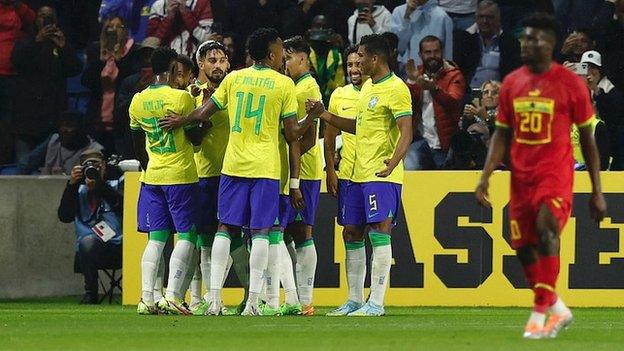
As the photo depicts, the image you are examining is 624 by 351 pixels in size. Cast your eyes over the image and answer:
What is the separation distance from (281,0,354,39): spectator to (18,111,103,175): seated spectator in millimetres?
2871

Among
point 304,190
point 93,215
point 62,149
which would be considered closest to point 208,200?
point 304,190

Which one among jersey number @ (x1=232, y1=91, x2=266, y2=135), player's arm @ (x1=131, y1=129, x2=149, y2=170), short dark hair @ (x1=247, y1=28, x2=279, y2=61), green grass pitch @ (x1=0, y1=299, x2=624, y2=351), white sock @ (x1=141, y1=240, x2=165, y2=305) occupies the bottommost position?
green grass pitch @ (x1=0, y1=299, x2=624, y2=351)

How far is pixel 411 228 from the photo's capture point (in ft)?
56.9

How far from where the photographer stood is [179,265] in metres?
14.5

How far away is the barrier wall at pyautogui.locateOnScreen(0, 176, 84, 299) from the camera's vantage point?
19.4 metres

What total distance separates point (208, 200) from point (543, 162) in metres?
4.95

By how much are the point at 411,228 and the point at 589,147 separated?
684 centimetres

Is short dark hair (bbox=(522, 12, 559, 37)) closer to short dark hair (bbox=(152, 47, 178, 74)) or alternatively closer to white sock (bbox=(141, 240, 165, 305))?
short dark hair (bbox=(152, 47, 178, 74))

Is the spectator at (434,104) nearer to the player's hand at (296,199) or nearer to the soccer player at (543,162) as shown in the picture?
the player's hand at (296,199)

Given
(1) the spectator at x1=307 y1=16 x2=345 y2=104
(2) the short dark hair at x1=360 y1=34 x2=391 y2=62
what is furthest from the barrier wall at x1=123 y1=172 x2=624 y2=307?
(2) the short dark hair at x1=360 y1=34 x2=391 y2=62

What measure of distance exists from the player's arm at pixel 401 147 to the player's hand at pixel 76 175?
5358 millimetres

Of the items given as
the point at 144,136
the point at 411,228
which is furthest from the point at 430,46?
the point at 144,136

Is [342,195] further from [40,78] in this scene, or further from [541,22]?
[40,78]

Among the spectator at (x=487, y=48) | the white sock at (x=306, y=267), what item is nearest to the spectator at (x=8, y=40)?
the spectator at (x=487, y=48)
